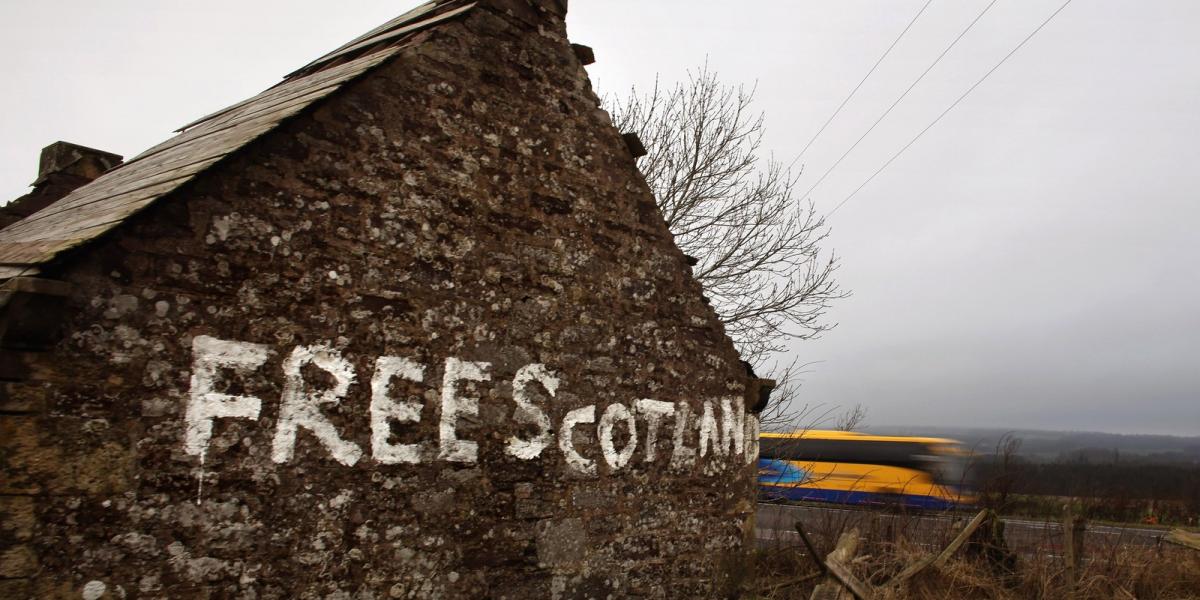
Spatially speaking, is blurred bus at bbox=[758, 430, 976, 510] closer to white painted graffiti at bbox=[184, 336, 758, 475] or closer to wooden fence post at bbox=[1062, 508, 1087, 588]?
wooden fence post at bbox=[1062, 508, 1087, 588]

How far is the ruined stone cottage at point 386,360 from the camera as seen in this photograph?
3.87 meters

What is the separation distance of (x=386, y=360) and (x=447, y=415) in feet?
1.84

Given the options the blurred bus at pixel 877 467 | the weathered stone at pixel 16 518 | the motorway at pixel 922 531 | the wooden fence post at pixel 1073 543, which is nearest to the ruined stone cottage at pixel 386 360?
the weathered stone at pixel 16 518

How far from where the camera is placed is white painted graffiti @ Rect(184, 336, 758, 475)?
4266 mm

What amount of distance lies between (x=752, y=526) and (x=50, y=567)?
5.23 metres

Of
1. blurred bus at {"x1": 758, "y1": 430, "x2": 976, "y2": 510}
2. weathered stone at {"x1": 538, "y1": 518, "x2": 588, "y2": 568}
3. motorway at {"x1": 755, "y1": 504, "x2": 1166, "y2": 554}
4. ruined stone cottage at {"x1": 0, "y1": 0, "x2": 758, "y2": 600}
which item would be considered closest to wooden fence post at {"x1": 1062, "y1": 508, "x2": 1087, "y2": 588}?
motorway at {"x1": 755, "y1": 504, "x2": 1166, "y2": 554}

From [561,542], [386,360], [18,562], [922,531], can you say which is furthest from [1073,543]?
[18,562]

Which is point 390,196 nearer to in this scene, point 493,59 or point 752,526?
point 493,59

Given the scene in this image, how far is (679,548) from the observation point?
6.41 m

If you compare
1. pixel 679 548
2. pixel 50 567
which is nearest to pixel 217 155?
pixel 50 567

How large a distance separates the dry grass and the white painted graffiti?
4.55 ft

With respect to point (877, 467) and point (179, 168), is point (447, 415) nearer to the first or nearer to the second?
point (179, 168)

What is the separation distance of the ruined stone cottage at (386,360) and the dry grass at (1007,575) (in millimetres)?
1275

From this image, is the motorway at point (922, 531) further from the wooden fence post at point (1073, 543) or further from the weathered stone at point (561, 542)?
the weathered stone at point (561, 542)
